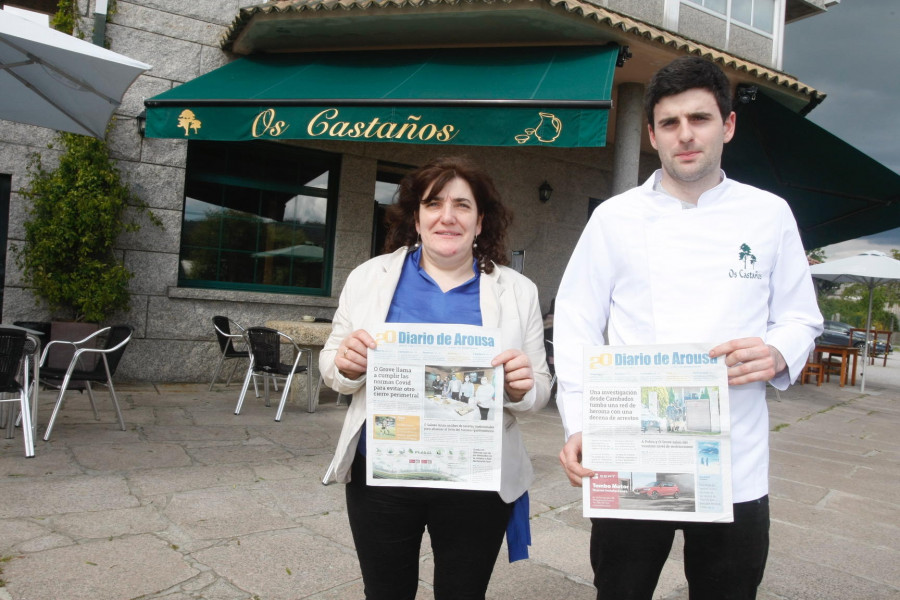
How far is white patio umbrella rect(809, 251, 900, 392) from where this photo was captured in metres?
12.8

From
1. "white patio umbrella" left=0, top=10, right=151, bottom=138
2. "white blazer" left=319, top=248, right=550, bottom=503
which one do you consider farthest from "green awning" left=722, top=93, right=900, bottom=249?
"white blazer" left=319, top=248, right=550, bottom=503

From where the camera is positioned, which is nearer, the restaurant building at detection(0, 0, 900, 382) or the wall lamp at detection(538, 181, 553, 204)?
the restaurant building at detection(0, 0, 900, 382)

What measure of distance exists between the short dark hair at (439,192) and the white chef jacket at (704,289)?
36 cm

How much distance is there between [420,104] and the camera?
5.82 meters

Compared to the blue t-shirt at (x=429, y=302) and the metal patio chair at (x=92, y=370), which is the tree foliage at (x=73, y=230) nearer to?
the metal patio chair at (x=92, y=370)

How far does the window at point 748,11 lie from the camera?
9273mm

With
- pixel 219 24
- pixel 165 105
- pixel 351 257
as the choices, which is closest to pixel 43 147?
pixel 165 105

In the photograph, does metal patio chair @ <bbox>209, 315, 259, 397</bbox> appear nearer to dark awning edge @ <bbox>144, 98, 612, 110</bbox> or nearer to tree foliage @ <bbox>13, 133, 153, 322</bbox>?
tree foliage @ <bbox>13, 133, 153, 322</bbox>

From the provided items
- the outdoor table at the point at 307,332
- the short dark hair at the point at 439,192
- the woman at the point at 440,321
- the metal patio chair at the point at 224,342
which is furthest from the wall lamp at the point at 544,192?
the woman at the point at 440,321

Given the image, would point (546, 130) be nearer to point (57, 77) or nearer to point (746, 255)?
point (57, 77)

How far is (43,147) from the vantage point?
23.1 ft

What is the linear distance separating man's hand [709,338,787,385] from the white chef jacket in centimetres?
6

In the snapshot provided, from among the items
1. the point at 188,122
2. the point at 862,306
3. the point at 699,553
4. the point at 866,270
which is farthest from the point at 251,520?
the point at 862,306

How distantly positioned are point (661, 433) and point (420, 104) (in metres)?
4.92
